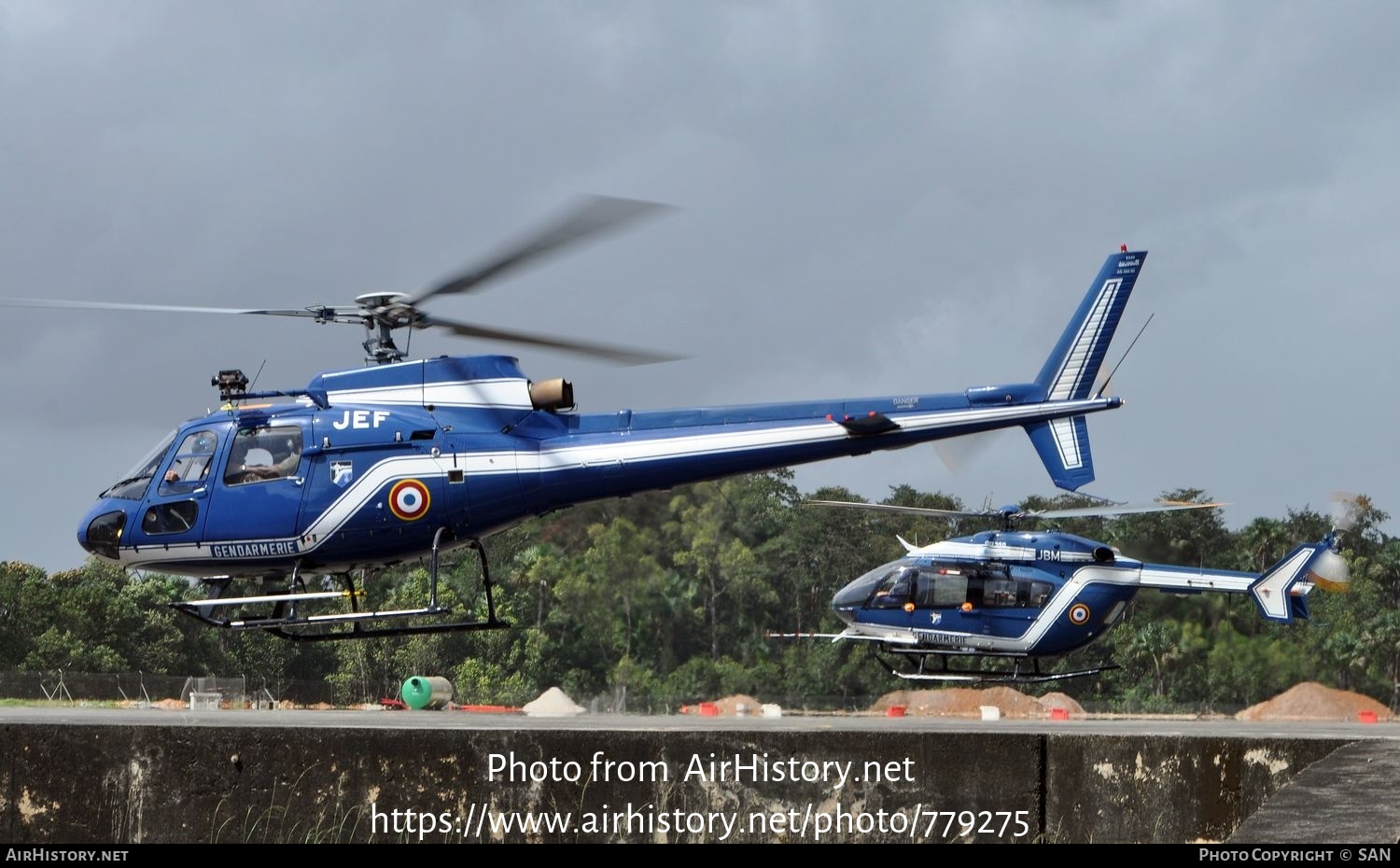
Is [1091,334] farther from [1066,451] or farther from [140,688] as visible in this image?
[140,688]

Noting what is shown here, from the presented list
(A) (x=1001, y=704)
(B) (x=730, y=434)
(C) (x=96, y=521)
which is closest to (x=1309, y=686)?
(A) (x=1001, y=704)

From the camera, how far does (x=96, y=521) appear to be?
57.1ft

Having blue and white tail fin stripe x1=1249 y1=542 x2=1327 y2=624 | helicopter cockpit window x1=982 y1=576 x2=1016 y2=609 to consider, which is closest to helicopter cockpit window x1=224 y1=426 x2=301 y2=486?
helicopter cockpit window x1=982 y1=576 x2=1016 y2=609

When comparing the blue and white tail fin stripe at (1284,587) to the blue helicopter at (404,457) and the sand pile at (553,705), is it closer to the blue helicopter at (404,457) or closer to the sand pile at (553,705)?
the blue helicopter at (404,457)

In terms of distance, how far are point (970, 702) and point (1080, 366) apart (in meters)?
29.4

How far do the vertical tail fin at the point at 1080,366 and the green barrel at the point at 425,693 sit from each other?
16210 mm

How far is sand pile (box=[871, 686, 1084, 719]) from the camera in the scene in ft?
154

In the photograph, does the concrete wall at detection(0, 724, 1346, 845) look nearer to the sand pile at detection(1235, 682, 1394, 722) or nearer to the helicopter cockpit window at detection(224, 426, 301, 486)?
the helicopter cockpit window at detection(224, 426, 301, 486)

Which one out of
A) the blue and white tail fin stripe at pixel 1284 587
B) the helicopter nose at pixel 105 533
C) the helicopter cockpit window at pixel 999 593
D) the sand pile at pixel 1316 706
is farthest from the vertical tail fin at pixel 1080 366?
the sand pile at pixel 1316 706

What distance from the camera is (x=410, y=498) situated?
53.4ft

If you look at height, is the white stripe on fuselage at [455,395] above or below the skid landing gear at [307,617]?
above

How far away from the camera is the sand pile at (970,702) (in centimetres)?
4700

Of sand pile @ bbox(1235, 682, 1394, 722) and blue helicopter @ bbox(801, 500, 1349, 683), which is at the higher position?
blue helicopter @ bbox(801, 500, 1349, 683)

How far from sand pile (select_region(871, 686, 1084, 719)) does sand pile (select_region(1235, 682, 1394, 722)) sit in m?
6.55
